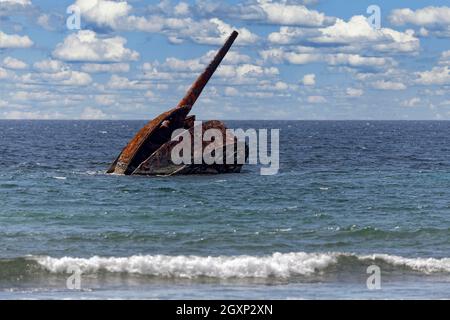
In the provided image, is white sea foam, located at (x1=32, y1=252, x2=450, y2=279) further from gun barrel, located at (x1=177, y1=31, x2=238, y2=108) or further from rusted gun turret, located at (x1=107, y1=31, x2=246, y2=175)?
gun barrel, located at (x1=177, y1=31, x2=238, y2=108)

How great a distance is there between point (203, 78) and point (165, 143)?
384cm

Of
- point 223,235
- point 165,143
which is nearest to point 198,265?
point 223,235

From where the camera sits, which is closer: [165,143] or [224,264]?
[224,264]

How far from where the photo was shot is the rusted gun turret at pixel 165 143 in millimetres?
33188

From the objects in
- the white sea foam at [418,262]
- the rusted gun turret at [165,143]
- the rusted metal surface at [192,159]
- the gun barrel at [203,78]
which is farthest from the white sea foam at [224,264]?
the gun barrel at [203,78]

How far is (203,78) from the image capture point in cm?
3541

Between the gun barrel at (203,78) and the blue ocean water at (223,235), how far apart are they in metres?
3.09

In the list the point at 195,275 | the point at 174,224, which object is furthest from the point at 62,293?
the point at 174,224

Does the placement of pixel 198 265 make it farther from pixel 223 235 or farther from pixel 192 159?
pixel 192 159

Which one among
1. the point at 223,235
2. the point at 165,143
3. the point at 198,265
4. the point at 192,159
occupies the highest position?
the point at 165,143

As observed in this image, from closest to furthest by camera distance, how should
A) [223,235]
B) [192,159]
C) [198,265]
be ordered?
[198,265]
[223,235]
[192,159]

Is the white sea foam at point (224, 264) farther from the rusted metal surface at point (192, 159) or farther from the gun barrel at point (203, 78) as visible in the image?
the gun barrel at point (203, 78)

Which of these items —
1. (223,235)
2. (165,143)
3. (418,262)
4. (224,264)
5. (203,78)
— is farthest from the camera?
(203,78)
